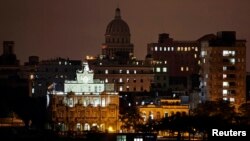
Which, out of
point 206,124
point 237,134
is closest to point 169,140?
point 206,124

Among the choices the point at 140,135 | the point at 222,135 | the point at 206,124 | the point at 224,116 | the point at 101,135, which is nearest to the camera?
the point at 222,135

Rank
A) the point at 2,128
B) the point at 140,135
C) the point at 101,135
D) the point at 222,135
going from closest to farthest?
the point at 222,135 → the point at 140,135 → the point at 101,135 → the point at 2,128

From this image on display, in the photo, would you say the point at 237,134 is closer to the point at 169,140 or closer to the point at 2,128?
the point at 169,140

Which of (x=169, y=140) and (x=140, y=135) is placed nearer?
(x=140, y=135)

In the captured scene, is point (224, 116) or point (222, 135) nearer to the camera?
point (222, 135)

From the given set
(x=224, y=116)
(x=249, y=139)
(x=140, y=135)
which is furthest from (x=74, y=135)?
(x=249, y=139)

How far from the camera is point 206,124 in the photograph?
172 meters

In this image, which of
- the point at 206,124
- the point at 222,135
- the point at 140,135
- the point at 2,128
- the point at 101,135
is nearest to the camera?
the point at 222,135

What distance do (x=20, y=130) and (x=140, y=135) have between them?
4702cm

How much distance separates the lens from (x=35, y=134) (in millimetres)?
179375

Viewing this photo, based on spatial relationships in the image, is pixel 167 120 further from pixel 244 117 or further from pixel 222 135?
pixel 222 135

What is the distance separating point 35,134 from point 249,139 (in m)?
56.1

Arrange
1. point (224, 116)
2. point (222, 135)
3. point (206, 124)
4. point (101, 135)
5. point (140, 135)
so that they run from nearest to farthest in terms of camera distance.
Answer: point (222, 135) → point (140, 135) → point (101, 135) → point (206, 124) → point (224, 116)

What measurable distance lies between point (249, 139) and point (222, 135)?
4.22 m
